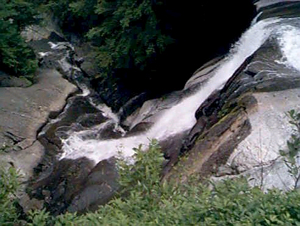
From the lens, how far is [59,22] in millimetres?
17328

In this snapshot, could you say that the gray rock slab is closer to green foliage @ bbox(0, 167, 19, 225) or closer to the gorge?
the gorge

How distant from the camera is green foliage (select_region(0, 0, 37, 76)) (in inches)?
480

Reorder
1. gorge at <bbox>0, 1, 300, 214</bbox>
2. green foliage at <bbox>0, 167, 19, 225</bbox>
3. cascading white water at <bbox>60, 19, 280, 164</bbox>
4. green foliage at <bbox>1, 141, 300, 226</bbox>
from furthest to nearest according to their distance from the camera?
cascading white water at <bbox>60, 19, 280, 164</bbox> → gorge at <bbox>0, 1, 300, 214</bbox> → green foliage at <bbox>0, 167, 19, 225</bbox> → green foliage at <bbox>1, 141, 300, 226</bbox>

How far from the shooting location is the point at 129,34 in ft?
39.9

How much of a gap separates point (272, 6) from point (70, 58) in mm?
6279

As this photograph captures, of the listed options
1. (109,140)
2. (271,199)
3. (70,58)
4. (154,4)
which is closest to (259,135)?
(271,199)

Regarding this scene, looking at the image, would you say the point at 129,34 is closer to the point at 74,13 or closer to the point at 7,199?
the point at 74,13

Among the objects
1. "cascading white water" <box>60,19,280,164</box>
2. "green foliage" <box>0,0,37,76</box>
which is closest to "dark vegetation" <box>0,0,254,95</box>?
"green foliage" <box>0,0,37,76</box>

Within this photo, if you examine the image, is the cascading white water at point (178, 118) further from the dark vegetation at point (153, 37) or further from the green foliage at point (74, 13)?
the green foliage at point (74, 13)


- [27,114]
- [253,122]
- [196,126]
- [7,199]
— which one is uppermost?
[7,199]

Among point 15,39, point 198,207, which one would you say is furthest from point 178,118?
point 198,207

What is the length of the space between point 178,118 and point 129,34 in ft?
9.55

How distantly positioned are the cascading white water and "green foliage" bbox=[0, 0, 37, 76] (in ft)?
8.84

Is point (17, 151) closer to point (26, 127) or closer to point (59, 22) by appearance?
point (26, 127)
